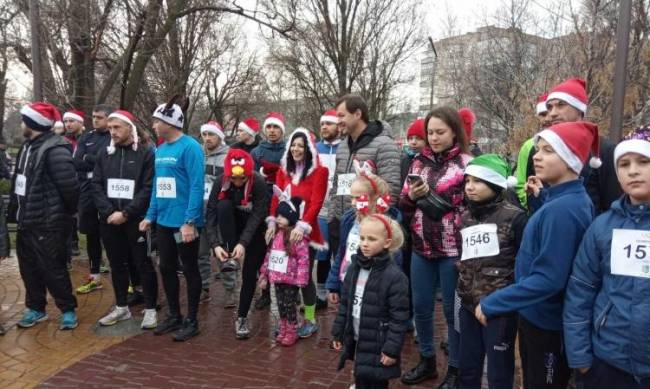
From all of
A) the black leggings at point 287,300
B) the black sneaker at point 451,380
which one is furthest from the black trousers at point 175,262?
the black sneaker at point 451,380

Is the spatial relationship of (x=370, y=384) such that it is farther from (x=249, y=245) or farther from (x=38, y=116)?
(x=38, y=116)

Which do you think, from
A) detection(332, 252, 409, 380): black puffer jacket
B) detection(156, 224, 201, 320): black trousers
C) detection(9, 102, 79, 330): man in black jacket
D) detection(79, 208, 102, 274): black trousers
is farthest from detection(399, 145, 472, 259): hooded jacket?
detection(79, 208, 102, 274): black trousers

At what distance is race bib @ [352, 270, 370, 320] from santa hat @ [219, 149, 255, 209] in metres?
1.80

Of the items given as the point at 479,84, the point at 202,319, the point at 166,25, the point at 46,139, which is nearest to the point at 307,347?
the point at 202,319

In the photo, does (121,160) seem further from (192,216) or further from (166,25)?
(166,25)

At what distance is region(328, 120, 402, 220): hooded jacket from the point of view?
429 centimetres

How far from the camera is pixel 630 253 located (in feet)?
7.07

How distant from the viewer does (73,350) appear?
4.60 metres

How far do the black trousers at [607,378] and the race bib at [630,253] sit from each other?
45 centimetres

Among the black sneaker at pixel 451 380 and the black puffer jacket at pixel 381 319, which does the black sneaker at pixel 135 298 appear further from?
the black sneaker at pixel 451 380

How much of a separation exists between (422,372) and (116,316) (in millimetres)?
3294

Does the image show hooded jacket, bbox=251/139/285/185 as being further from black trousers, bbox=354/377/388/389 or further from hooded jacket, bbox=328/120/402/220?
black trousers, bbox=354/377/388/389

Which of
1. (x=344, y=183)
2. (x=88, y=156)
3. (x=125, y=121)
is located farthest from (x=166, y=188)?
(x=88, y=156)

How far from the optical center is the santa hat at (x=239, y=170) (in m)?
4.57
